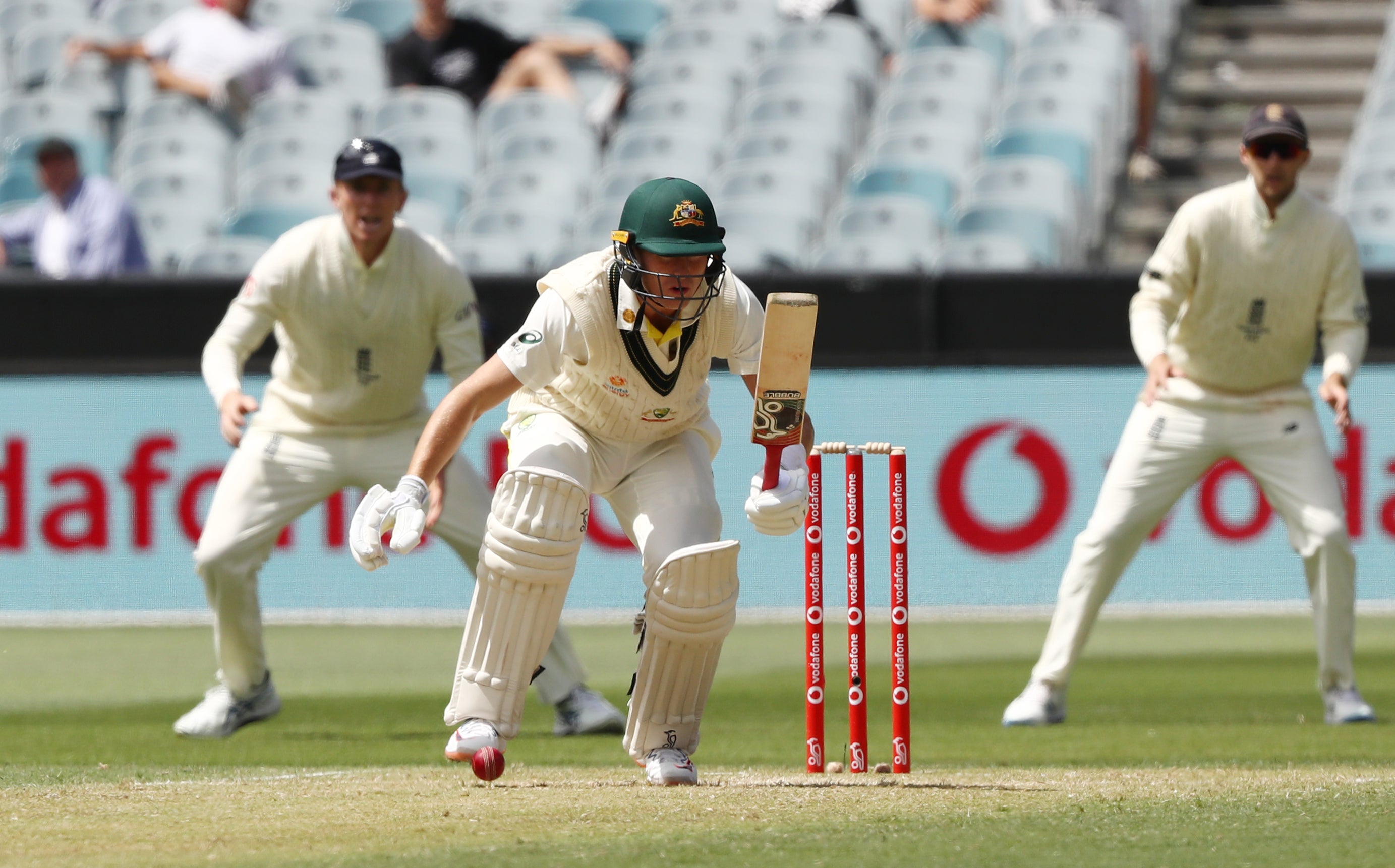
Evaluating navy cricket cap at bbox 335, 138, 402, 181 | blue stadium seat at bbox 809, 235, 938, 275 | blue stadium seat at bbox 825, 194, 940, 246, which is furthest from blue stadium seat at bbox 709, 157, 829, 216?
navy cricket cap at bbox 335, 138, 402, 181

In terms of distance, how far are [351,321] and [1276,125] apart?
3.28 metres

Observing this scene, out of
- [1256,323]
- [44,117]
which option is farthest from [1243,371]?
[44,117]

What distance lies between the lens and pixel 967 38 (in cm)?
1349

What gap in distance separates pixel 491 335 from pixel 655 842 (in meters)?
6.34

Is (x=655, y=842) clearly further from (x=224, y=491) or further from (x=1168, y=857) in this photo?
(x=224, y=491)

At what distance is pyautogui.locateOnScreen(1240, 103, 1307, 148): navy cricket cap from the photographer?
6848mm

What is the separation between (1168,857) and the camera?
12.8 ft

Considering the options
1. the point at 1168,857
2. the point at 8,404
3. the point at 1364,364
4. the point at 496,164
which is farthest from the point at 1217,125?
the point at 1168,857

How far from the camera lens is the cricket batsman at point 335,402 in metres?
6.73

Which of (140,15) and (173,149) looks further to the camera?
(140,15)

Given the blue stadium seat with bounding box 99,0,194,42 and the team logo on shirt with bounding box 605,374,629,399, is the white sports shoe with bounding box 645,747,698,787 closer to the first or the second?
the team logo on shirt with bounding box 605,374,629,399

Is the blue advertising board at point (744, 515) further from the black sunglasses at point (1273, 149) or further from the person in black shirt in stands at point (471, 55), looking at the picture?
the person in black shirt in stands at point (471, 55)

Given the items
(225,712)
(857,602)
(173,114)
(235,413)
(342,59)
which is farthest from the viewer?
(342,59)

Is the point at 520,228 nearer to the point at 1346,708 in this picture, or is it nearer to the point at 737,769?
the point at 1346,708
